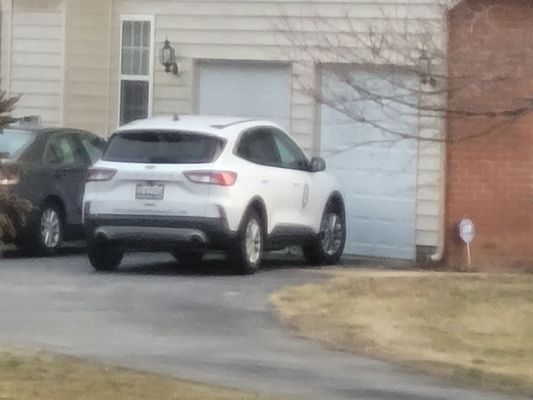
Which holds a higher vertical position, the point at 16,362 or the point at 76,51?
the point at 76,51

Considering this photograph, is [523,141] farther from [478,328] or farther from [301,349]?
[301,349]

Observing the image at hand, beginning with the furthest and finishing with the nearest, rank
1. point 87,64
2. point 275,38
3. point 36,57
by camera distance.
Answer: point 36,57, point 87,64, point 275,38

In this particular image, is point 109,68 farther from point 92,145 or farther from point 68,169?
point 68,169

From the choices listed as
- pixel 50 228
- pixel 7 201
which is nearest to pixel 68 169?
pixel 50 228

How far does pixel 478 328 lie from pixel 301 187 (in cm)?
492

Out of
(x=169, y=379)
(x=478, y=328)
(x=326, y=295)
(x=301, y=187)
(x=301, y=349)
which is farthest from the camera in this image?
(x=301, y=187)

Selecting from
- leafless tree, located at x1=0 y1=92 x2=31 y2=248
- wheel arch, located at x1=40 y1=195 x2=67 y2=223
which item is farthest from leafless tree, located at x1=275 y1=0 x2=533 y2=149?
leafless tree, located at x1=0 y1=92 x2=31 y2=248

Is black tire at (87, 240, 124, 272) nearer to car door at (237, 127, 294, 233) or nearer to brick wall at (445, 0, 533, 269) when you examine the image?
car door at (237, 127, 294, 233)

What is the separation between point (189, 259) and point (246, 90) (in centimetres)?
308

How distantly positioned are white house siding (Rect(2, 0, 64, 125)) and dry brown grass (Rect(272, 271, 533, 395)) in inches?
272

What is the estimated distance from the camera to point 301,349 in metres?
12.1

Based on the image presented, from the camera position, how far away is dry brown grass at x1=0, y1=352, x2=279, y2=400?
385 inches

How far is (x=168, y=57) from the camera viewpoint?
2086cm

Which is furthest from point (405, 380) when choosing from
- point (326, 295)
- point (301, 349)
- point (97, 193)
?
point (97, 193)
